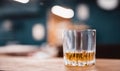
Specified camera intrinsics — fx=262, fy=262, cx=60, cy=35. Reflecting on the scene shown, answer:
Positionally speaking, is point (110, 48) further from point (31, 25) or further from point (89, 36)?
point (89, 36)

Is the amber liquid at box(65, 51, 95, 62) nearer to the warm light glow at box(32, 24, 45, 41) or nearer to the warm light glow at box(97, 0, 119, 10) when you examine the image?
the warm light glow at box(97, 0, 119, 10)

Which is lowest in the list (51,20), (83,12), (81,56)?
(81,56)

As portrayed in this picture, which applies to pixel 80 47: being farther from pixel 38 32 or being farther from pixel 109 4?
pixel 38 32

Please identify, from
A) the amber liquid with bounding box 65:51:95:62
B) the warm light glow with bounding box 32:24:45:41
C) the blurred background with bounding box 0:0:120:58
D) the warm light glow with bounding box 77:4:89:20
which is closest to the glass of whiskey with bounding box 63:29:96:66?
the amber liquid with bounding box 65:51:95:62

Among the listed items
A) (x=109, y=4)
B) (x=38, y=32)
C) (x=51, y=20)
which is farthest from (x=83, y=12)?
(x=38, y=32)

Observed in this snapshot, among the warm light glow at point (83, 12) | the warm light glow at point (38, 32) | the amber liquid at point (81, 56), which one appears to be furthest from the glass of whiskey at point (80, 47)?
the warm light glow at point (38, 32)

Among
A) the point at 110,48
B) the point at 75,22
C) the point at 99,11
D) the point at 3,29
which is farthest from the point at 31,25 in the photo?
the point at 110,48
